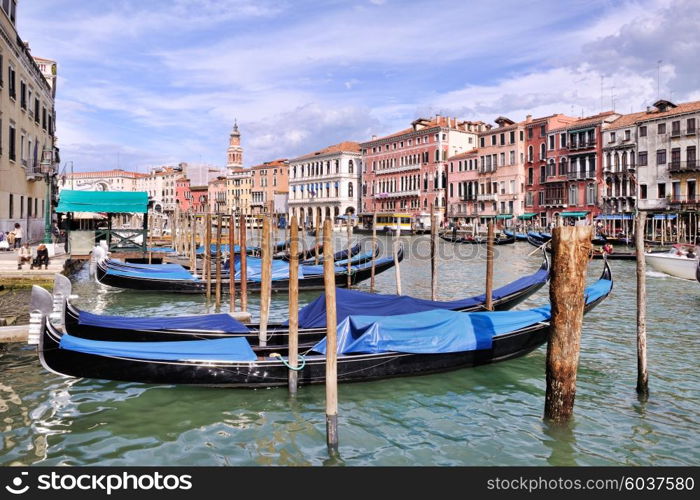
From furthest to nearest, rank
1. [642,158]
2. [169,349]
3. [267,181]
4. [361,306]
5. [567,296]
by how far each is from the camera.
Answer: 1. [267,181]
2. [642,158]
3. [361,306]
4. [169,349]
5. [567,296]

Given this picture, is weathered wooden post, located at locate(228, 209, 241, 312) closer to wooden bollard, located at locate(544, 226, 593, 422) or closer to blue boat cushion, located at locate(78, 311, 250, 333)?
blue boat cushion, located at locate(78, 311, 250, 333)

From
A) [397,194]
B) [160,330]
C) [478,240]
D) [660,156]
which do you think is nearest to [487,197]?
[478,240]

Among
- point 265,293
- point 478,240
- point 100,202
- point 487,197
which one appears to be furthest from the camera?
point 487,197

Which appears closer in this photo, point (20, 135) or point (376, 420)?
point (376, 420)

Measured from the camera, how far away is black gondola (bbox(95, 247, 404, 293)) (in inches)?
474

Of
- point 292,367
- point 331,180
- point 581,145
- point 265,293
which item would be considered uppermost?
point 331,180

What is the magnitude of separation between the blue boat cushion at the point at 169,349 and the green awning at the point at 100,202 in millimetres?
12058

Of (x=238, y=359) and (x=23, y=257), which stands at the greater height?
(x=23, y=257)

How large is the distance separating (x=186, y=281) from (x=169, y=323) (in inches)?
242

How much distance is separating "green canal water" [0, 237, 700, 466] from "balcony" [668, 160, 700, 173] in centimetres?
2641

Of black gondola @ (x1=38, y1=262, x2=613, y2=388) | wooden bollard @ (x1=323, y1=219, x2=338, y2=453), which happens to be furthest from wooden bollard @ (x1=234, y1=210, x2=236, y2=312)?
wooden bollard @ (x1=323, y1=219, x2=338, y2=453)

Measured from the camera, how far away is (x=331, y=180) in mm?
57500

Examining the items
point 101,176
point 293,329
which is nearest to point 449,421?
point 293,329

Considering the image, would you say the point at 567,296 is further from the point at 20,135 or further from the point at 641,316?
the point at 20,135
